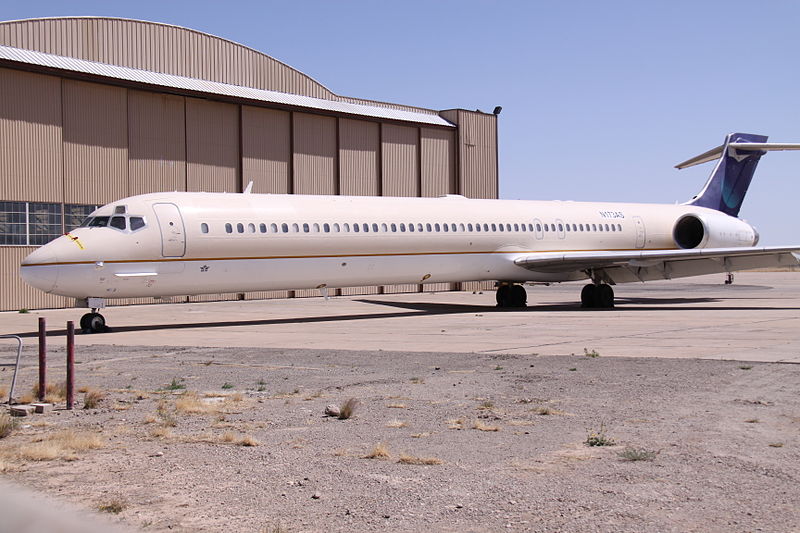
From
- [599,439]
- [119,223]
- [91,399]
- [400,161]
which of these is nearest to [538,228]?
[400,161]

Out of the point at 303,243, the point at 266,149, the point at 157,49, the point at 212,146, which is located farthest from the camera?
the point at 266,149

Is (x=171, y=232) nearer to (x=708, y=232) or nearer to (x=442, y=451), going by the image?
(x=442, y=451)

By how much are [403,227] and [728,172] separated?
51.7 feet

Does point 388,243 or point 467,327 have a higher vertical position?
point 388,243

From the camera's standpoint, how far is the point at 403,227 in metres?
24.8

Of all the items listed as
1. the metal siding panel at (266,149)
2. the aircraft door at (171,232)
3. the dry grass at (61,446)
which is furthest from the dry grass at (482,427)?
the metal siding panel at (266,149)

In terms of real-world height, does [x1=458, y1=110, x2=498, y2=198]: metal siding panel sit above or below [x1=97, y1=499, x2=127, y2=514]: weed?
above

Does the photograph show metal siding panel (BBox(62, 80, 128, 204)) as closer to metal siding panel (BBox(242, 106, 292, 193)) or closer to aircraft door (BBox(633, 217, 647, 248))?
metal siding panel (BBox(242, 106, 292, 193))

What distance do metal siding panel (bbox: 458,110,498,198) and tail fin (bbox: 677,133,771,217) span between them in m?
11.9

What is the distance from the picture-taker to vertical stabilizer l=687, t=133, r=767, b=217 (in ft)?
110

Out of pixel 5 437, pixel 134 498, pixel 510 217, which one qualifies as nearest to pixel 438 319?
pixel 510 217

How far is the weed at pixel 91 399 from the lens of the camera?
9.21m

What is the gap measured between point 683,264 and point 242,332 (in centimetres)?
1462

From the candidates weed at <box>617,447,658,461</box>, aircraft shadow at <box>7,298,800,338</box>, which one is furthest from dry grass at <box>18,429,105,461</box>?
aircraft shadow at <box>7,298,800,338</box>
